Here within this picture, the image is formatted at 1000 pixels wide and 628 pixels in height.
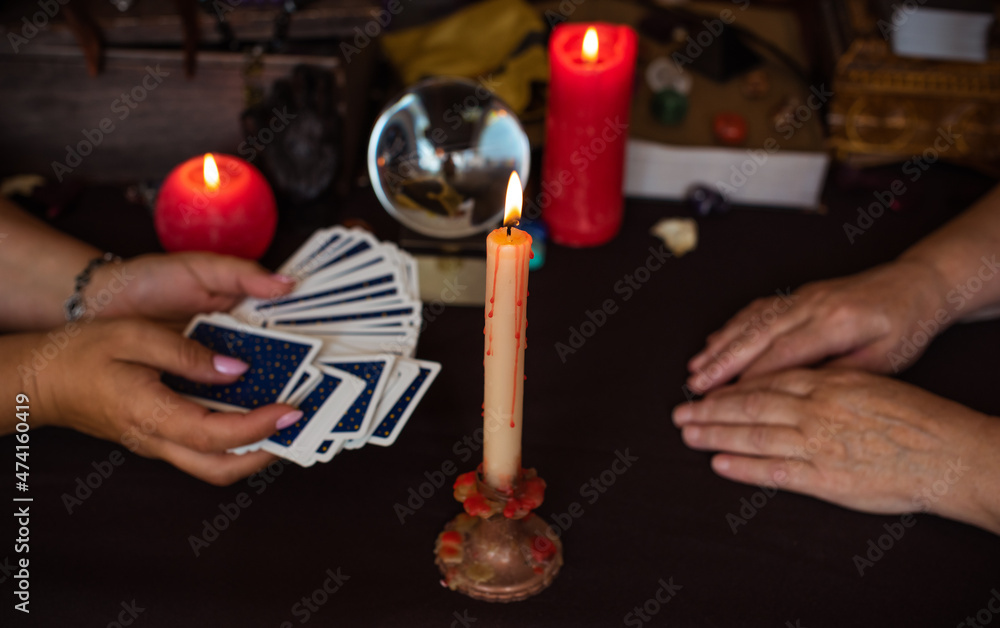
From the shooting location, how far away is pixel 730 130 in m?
1.16

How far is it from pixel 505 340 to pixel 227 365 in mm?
414

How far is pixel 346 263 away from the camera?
102cm

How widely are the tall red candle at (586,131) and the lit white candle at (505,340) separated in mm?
501

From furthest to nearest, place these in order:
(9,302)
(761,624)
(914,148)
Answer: (914,148) < (9,302) < (761,624)

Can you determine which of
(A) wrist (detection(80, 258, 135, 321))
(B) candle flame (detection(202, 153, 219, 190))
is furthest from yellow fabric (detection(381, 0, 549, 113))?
(A) wrist (detection(80, 258, 135, 321))

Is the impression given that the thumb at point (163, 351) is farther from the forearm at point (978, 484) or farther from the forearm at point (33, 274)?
the forearm at point (978, 484)

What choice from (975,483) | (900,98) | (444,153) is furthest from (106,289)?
(900,98)

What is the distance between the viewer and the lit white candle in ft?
1.71

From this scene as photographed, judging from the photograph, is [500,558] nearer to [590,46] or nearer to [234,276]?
[234,276]

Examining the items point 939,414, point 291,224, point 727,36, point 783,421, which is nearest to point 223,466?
point 291,224

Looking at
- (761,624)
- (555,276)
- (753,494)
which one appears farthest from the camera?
(555,276)

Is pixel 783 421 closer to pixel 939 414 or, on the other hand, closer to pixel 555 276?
pixel 939 414

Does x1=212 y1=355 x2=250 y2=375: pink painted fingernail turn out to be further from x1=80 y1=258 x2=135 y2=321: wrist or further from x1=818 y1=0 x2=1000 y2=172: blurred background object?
x1=818 y1=0 x2=1000 y2=172: blurred background object

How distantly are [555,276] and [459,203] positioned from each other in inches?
6.6
